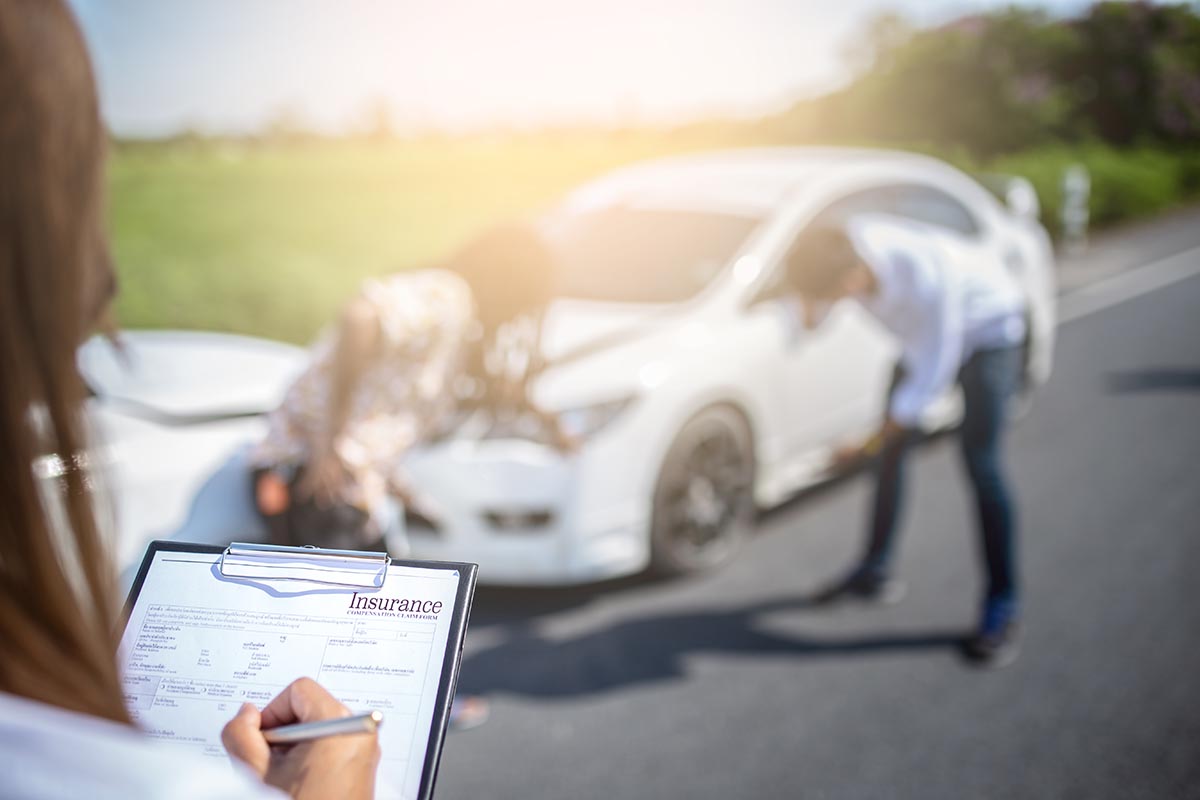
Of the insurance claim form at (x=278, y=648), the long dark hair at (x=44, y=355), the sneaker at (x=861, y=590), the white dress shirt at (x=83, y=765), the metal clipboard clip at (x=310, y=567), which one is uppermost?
the long dark hair at (x=44, y=355)

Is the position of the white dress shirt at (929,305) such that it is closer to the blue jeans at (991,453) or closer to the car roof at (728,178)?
the blue jeans at (991,453)

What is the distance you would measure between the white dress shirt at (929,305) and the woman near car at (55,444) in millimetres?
3273

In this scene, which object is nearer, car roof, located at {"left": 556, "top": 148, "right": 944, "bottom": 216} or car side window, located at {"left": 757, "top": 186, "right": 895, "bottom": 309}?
car side window, located at {"left": 757, "top": 186, "right": 895, "bottom": 309}

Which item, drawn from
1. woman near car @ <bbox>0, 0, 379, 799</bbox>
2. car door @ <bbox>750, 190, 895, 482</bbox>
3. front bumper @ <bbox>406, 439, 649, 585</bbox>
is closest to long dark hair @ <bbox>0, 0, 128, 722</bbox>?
woman near car @ <bbox>0, 0, 379, 799</bbox>

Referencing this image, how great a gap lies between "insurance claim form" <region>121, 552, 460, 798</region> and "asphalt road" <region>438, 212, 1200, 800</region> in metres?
1.70

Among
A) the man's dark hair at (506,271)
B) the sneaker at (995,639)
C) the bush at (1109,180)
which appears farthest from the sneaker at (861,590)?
the bush at (1109,180)

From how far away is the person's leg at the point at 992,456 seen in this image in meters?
3.61

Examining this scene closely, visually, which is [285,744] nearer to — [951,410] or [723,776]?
[723,776]

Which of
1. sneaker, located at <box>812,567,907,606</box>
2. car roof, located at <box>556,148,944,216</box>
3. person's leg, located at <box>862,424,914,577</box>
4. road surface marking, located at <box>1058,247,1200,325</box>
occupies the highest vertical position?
car roof, located at <box>556,148,944,216</box>

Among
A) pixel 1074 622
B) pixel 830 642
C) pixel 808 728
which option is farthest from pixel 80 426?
pixel 1074 622

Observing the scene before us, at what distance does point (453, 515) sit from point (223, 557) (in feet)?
7.92

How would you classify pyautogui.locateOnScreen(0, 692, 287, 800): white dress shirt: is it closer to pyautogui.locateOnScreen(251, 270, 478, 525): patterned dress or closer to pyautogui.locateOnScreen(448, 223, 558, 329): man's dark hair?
pyautogui.locateOnScreen(251, 270, 478, 525): patterned dress

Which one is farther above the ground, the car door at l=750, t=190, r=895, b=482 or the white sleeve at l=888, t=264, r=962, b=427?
the white sleeve at l=888, t=264, r=962, b=427

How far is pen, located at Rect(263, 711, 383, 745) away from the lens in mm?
1056
